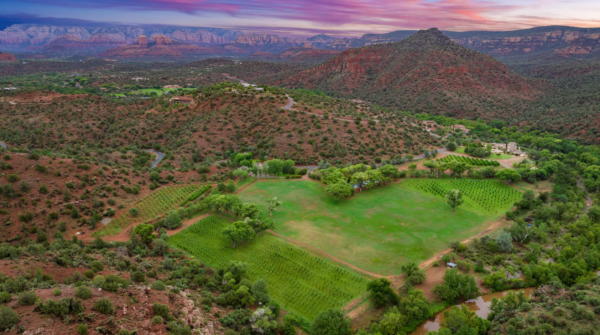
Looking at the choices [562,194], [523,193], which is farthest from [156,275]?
[562,194]

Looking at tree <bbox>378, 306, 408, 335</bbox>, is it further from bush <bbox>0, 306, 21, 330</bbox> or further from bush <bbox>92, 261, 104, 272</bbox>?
bush <bbox>92, 261, 104, 272</bbox>

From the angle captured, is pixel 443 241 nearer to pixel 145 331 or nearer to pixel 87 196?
pixel 145 331

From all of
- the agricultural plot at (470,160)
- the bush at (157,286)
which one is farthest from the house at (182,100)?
the bush at (157,286)

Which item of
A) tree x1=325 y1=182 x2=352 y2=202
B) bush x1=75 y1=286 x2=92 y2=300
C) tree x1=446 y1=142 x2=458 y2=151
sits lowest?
tree x1=325 y1=182 x2=352 y2=202

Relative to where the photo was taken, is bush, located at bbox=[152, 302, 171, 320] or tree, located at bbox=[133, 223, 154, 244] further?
tree, located at bbox=[133, 223, 154, 244]

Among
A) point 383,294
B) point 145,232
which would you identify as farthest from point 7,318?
point 383,294

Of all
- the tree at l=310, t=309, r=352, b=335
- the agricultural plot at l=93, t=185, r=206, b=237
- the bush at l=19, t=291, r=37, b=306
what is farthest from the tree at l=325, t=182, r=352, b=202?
the bush at l=19, t=291, r=37, b=306

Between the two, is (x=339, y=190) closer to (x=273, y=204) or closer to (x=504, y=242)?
(x=273, y=204)
